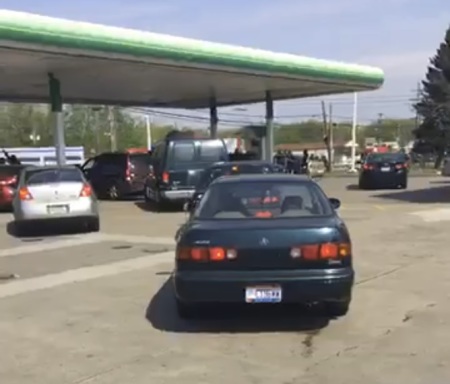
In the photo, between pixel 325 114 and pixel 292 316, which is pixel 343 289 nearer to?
pixel 292 316

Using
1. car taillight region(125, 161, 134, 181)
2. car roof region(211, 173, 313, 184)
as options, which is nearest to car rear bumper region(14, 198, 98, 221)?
car roof region(211, 173, 313, 184)

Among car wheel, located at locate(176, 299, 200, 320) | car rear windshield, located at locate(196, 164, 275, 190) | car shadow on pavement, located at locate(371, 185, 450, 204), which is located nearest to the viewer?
car wheel, located at locate(176, 299, 200, 320)

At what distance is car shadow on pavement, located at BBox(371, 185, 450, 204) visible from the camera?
89.4 ft

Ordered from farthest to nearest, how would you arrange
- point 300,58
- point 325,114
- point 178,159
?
1. point 325,114
2. point 300,58
3. point 178,159

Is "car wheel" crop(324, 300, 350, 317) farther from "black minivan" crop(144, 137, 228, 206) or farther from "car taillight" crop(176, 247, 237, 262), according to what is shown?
"black minivan" crop(144, 137, 228, 206)

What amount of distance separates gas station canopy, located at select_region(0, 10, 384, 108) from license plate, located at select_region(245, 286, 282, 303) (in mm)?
14975

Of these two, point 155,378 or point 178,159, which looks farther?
point 178,159

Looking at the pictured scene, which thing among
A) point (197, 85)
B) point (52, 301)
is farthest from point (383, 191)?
point (52, 301)

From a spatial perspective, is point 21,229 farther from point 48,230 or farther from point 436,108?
point 436,108

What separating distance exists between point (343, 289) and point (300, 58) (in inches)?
965

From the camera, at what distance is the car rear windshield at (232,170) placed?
21.0 meters

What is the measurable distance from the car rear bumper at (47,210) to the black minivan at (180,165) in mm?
5730

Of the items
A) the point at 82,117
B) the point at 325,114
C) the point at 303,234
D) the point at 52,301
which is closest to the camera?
the point at 303,234

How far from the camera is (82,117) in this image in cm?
9756
